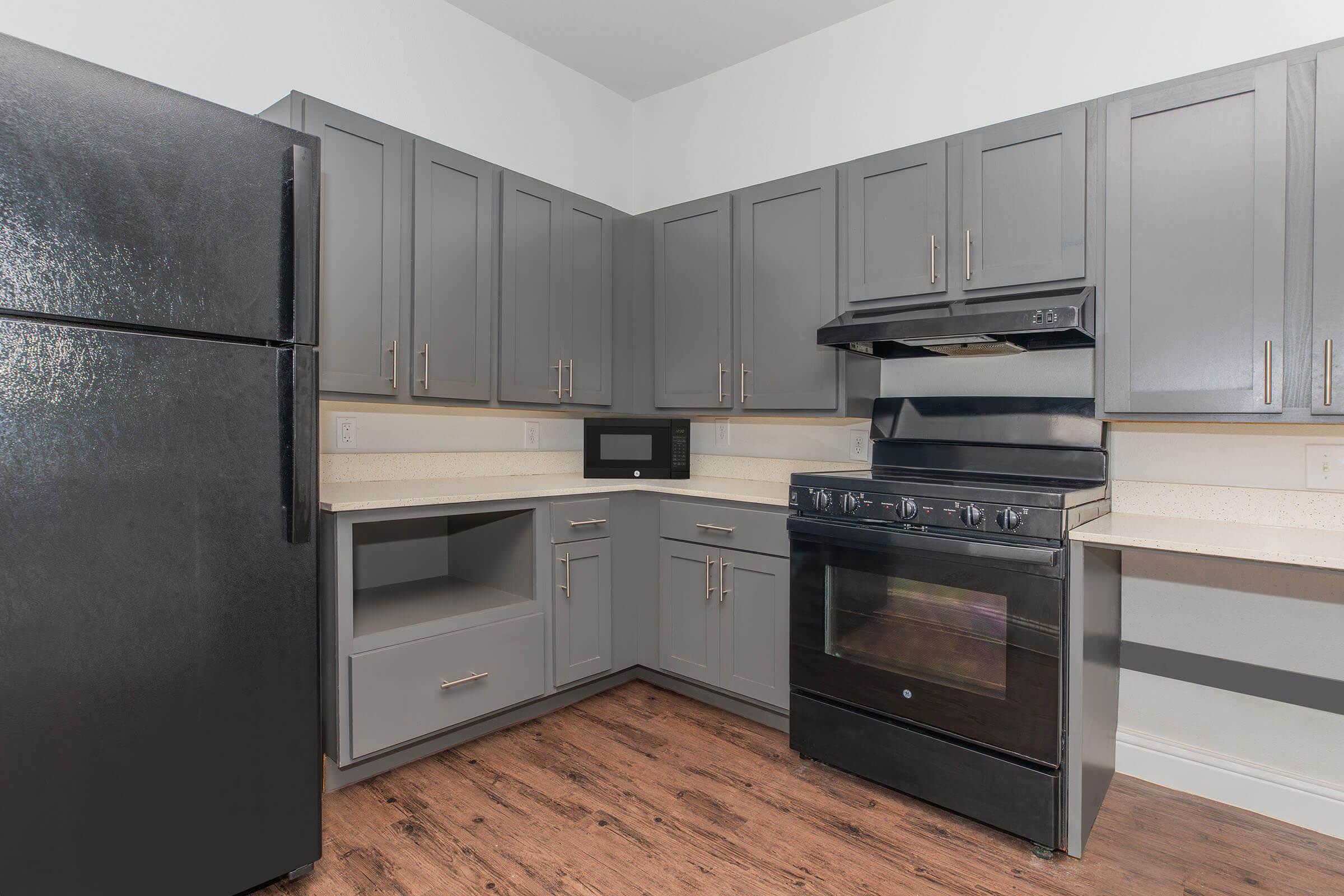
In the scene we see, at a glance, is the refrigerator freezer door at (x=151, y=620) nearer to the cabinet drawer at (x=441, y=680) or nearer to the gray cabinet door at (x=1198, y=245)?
the cabinet drawer at (x=441, y=680)

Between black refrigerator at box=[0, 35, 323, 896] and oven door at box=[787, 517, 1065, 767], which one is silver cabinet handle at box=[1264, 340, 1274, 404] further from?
black refrigerator at box=[0, 35, 323, 896]

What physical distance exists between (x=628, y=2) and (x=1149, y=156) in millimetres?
1921

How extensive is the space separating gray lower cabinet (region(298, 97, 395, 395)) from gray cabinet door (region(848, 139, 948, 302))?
1.55 metres

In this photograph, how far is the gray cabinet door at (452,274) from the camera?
239 cm

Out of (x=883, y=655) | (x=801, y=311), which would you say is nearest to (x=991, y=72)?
(x=801, y=311)

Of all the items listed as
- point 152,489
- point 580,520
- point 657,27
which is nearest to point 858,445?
point 580,520

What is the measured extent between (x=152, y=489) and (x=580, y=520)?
4.65ft

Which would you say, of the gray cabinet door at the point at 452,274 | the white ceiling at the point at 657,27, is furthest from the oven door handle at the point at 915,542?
the white ceiling at the point at 657,27

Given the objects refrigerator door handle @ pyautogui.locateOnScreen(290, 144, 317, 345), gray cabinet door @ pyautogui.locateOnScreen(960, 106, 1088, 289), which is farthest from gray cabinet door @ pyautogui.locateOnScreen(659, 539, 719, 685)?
refrigerator door handle @ pyautogui.locateOnScreen(290, 144, 317, 345)

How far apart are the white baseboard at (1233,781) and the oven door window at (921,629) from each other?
2.45 feet

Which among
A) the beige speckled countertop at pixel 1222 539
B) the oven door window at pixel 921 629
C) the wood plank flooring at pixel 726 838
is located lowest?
the wood plank flooring at pixel 726 838

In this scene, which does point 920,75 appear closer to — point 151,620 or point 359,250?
point 359,250

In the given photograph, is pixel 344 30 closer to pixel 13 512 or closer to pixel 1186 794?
pixel 13 512

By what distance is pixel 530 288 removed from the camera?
2746 mm
